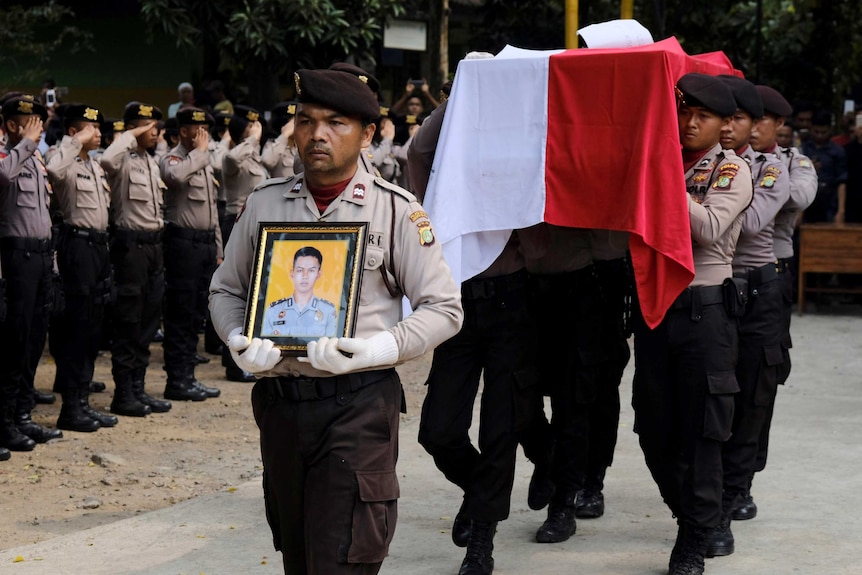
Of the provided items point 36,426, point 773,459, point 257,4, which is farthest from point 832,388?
point 257,4

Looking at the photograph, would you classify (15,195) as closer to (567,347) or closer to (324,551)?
(567,347)

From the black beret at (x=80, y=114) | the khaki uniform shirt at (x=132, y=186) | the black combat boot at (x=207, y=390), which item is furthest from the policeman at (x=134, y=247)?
the black combat boot at (x=207, y=390)

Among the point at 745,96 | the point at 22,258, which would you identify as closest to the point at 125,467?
the point at 22,258

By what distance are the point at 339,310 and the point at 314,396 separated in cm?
29

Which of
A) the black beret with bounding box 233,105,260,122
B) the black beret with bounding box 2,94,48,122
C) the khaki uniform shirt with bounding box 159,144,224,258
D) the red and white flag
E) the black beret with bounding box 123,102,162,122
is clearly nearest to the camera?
the red and white flag

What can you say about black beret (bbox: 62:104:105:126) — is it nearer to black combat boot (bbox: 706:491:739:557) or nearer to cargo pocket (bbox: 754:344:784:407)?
cargo pocket (bbox: 754:344:784:407)

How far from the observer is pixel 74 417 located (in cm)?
854

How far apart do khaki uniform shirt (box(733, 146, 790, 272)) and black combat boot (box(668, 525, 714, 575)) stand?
1.39 meters

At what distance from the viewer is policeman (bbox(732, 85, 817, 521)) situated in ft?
20.5

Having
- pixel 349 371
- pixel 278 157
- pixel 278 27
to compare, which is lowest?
pixel 349 371

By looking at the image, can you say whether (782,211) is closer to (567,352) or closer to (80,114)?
(567,352)

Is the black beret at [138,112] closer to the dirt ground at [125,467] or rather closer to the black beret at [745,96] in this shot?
the dirt ground at [125,467]

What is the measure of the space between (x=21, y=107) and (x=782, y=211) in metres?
4.55

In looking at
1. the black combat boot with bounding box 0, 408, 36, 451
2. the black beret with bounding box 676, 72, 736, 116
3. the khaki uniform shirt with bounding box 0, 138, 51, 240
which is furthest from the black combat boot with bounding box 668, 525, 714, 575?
the khaki uniform shirt with bounding box 0, 138, 51, 240
